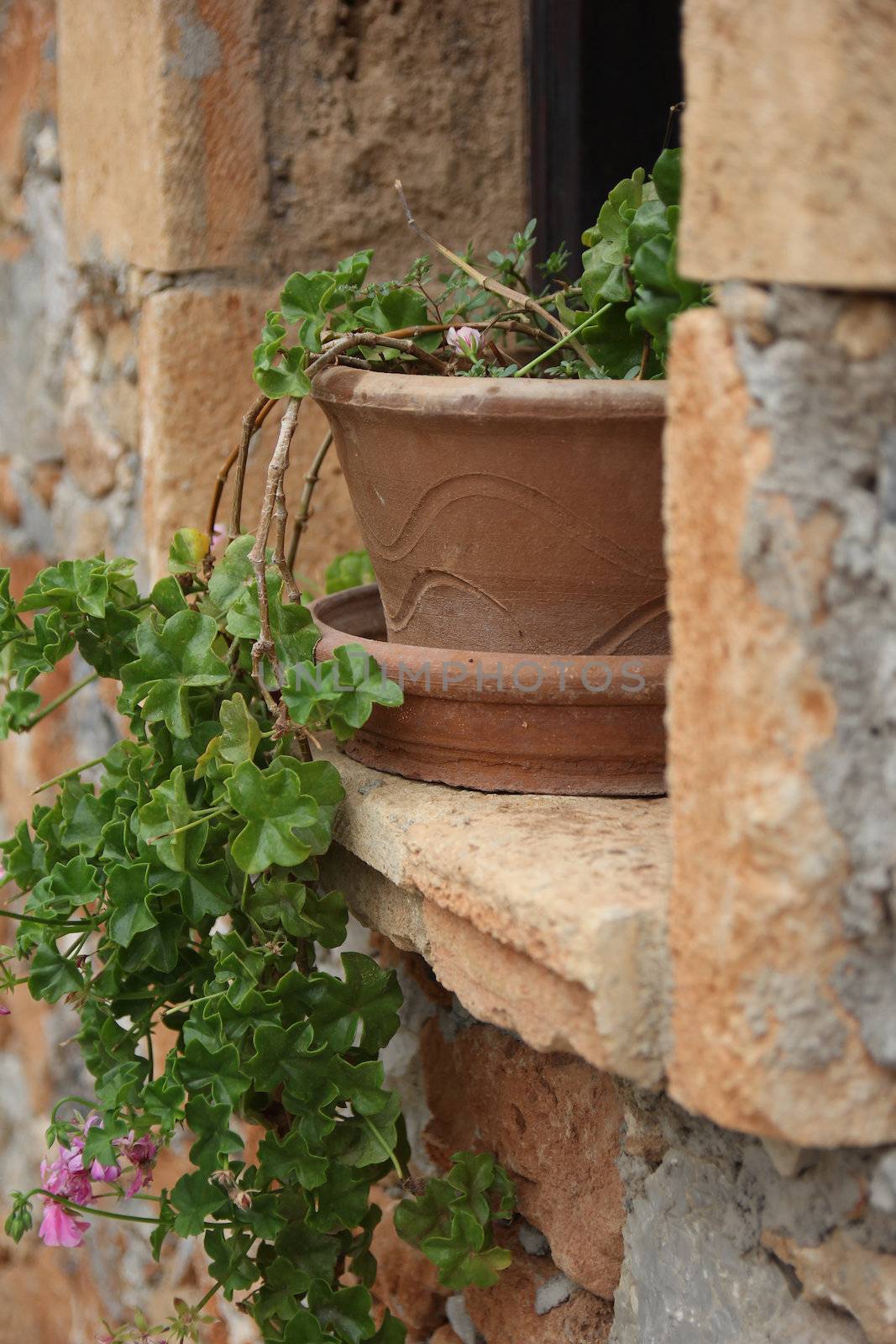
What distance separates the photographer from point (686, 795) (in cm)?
68

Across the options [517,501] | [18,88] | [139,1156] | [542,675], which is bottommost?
[139,1156]

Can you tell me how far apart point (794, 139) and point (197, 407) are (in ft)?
3.19

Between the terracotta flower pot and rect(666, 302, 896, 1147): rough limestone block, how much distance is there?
0.24m

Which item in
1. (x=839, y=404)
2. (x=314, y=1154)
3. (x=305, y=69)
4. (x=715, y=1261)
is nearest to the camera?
(x=839, y=404)

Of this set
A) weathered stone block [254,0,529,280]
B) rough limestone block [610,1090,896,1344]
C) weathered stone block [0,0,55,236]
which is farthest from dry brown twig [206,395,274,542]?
weathered stone block [0,0,55,236]

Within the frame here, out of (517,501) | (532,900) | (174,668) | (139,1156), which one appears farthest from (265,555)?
(139,1156)

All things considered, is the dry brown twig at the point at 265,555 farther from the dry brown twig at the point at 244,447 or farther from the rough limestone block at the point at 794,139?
the rough limestone block at the point at 794,139

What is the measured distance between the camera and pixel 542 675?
0.95m

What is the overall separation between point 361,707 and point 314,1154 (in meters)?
0.36

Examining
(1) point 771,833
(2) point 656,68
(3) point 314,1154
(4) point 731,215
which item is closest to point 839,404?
(4) point 731,215

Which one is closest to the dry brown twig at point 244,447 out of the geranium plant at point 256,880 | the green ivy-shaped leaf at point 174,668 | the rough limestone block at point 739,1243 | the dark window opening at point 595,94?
the geranium plant at point 256,880

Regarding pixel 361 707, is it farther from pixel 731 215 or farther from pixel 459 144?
pixel 459 144

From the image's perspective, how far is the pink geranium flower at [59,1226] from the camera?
1129 mm

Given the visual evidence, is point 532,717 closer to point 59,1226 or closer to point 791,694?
point 791,694
